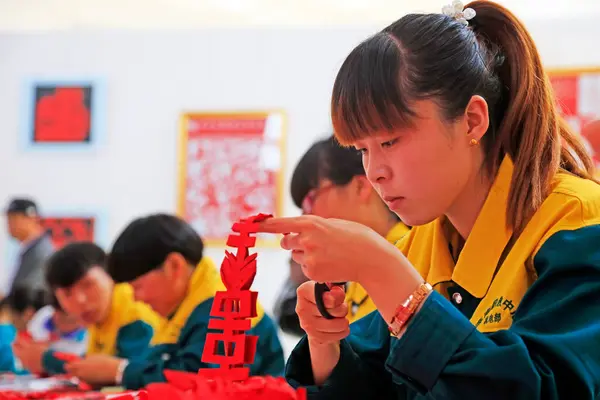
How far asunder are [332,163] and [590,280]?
104 centimetres

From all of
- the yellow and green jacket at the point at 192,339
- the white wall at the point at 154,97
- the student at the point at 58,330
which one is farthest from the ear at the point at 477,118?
the white wall at the point at 154,97

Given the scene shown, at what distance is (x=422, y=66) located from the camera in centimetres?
82

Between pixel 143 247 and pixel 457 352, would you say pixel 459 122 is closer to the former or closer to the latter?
pixel 457 352

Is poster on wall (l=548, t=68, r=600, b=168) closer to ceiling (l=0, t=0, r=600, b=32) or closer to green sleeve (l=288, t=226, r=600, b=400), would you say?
ceiling (l=0, t=0, r=600, b=32)

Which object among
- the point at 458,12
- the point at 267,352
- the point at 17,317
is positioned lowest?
the point at 17,317

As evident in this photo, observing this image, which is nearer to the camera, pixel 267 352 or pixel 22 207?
pixel 267 352

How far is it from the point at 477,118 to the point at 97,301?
185 cm

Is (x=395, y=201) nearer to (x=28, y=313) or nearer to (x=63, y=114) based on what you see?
(x=28, y=313)

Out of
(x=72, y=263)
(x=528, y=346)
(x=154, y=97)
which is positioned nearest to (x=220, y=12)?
(x=154, y=97)

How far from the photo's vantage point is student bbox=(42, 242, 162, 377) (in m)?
2.41

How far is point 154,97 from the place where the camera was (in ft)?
14.7

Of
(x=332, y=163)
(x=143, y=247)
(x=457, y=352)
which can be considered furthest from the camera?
(x=143, y=247)

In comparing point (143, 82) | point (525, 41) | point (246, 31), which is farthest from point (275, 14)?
point (525, 41)

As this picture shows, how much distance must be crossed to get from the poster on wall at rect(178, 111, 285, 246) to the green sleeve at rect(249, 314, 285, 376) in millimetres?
2376
